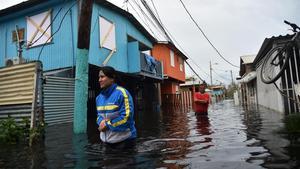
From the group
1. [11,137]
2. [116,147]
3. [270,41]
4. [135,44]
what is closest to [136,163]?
[116,147]

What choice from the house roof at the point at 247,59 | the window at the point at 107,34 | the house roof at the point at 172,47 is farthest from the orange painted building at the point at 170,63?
the window at the point at 107,34

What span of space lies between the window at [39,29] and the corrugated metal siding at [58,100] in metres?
3.64

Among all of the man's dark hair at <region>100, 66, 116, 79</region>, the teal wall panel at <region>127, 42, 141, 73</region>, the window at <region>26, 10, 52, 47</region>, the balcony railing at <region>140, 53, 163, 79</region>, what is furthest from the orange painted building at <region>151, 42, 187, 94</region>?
the man's dark hair at <region>100, 66, 116, 79</region>

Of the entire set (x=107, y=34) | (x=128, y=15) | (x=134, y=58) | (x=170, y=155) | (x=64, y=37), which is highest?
(x=128, y=15)

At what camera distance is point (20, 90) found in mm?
8680

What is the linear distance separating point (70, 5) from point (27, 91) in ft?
24.8

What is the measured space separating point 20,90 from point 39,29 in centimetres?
752

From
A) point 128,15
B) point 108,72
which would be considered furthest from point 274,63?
point 128,15

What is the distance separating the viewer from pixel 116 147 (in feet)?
14.8

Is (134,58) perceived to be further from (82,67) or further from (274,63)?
(274,63)

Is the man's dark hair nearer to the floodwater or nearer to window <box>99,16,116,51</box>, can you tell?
the floodwater

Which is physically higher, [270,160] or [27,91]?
[27,91]

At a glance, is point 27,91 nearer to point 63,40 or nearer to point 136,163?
point 136,163

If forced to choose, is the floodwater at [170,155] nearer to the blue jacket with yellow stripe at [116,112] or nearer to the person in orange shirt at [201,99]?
the blue jacket with yellow stripe at [116,112]
